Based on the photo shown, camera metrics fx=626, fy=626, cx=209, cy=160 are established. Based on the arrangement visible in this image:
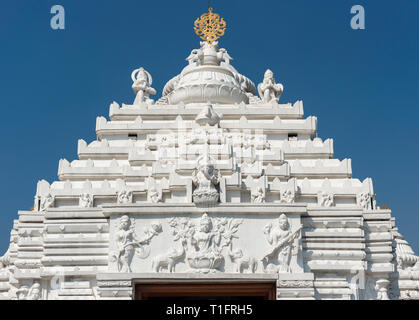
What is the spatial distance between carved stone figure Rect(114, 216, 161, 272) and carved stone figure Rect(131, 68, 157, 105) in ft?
34.5

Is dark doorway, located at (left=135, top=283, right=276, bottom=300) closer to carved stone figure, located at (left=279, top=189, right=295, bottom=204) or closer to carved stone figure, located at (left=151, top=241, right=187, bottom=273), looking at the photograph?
carved stone figure, located at (left=151, top=241, right=187, bottom=273)

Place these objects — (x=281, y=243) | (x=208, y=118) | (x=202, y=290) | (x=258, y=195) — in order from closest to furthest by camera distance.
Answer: (x=281, y=243) → (x=202, y=290) → (x=258, y=195) → (x=208, y=118)

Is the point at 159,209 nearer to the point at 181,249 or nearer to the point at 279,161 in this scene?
the point at 181,249

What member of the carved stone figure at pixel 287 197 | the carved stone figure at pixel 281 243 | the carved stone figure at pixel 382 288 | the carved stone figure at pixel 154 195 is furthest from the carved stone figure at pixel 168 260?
the carved stone figure at pixel 382 288

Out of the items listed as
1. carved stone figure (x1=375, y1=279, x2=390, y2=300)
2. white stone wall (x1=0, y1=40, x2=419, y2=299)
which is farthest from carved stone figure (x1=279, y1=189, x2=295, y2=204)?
carved stone figure (x1=375, y1=279, x2=390, y2=300)

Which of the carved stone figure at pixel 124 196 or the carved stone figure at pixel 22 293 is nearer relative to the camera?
the carved stone figure at pixel 124 196

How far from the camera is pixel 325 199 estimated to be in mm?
21594

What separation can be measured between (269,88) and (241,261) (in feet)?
42.1

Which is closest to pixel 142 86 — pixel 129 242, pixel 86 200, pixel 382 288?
pixel 86 200

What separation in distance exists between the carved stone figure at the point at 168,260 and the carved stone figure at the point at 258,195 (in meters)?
2.94

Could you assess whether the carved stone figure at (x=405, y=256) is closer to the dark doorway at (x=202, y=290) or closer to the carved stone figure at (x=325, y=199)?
the carved stone figure at (x=325, y=199)

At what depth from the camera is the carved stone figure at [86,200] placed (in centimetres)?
2139

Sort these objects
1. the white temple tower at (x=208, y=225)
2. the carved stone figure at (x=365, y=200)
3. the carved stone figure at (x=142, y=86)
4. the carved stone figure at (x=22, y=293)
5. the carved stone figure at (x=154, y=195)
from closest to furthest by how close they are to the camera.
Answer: the white temple tower at (x=208, y=225) → the carved stone figure at (x=154, y=195) → the carved stone figure at (x=22, y=293) → the carved stone figure at (x=365, y=200) → the carved stone figure at (x=142, y=86)

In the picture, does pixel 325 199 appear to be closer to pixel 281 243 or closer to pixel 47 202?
pixel 281 243
